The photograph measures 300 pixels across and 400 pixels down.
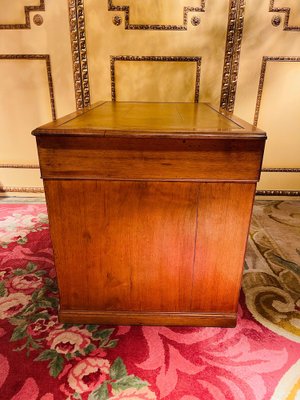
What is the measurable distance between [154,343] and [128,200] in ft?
1.63

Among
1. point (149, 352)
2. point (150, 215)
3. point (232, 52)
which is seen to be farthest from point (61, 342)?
point (232, 52)

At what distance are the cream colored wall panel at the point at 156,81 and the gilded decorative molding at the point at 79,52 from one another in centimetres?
21

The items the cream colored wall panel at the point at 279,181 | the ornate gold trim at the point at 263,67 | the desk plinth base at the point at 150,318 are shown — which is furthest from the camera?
the cream colored wall panel at the point at 279,181

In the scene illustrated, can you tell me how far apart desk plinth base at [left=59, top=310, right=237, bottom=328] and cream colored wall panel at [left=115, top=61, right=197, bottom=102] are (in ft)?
4.67

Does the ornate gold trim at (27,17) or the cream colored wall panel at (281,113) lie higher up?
the ornate gold trim at (27,17)

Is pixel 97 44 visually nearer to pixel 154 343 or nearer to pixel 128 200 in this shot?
pixel 128 200

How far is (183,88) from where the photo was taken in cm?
202

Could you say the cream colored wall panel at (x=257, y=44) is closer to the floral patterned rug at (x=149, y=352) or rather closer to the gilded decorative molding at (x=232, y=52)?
the gilded decorative molding at (x=232, y=52)

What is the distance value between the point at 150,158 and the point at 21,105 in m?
1.57

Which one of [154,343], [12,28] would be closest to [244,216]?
[154,343]

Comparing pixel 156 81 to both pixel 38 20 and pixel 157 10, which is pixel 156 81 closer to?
pixel 157 10

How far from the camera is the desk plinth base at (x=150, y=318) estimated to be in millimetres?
1110

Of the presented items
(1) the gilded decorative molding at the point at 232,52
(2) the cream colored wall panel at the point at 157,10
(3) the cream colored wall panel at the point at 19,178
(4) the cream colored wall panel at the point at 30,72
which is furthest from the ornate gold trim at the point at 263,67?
(3) the cream colored wall panel at the point at 19,178

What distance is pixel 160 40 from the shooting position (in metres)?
1.92
